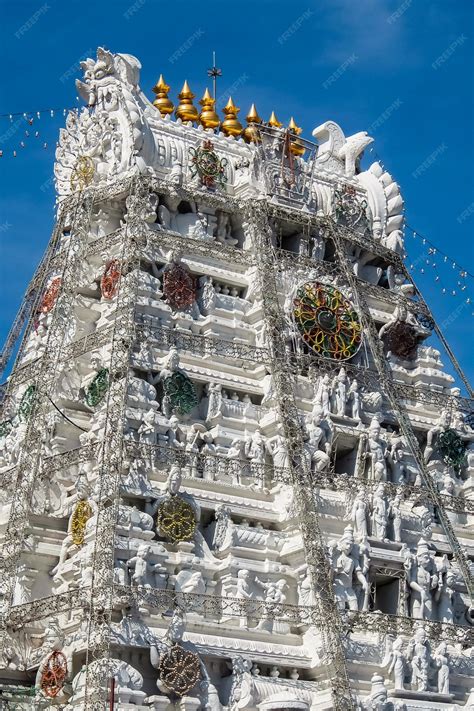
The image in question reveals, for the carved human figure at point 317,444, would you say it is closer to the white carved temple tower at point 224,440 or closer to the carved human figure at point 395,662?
the white carved temple tower at point 224,440

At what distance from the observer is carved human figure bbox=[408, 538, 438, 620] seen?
44719 mm

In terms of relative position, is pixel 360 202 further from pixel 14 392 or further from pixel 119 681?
pixel 119 681

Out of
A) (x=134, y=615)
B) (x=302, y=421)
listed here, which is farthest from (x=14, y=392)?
(x=134, y=615)

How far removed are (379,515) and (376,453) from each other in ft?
9.63

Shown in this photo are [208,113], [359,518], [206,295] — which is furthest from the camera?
[208,113]

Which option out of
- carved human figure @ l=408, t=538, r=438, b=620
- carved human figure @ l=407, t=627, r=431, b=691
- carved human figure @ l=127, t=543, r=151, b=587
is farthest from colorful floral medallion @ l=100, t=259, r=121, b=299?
carved human figure @ l=407, t=627, r=431, b=691

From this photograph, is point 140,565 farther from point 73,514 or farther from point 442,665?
point 442,665

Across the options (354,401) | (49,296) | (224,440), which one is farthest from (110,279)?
(354,401)

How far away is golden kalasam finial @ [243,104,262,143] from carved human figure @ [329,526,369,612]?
18.1 m

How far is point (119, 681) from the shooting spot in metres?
37.8

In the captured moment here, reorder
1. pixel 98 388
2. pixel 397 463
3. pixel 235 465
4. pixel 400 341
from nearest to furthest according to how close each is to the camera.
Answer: pixel 235 465 → pixel 98 388 → pixel 397 463 → pixel 400 341

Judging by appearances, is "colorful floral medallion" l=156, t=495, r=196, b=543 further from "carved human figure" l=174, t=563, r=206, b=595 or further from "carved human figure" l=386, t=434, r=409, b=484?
"carved human figure" l=386, t=434, r=409, b=484

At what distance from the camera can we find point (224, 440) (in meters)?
46.3

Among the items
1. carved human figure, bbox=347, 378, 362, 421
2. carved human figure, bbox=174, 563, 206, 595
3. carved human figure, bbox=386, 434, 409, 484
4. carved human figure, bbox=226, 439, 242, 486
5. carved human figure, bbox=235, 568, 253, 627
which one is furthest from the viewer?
carved human figure, bbox=347, 378, 362, 421
